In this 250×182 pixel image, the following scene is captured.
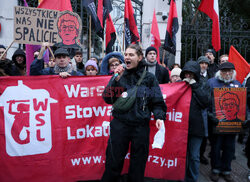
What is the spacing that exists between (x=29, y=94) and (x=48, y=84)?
10.9 inches

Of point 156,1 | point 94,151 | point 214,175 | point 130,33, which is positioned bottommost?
point 214,175

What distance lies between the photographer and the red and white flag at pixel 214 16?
5.49m

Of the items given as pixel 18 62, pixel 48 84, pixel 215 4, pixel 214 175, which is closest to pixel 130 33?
pixel 215 4

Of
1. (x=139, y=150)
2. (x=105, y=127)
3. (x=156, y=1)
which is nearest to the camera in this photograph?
(x=139, y=150)

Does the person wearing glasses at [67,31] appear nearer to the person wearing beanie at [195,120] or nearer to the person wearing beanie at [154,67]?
the person wearing beanie at [154,67]

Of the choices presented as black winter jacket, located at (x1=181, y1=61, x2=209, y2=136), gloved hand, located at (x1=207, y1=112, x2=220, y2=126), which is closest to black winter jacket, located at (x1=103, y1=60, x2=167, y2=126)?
black winter jacket, located at (x1=181, y1=61, x2=209, y2=136)

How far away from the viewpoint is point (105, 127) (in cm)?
335

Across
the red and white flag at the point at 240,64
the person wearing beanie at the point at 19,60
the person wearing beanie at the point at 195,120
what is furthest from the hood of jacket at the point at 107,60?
the red and white flag at the point at 240,64

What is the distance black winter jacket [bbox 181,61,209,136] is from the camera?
3.27 m

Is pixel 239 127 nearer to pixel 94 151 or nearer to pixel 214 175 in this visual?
pixel 214 175

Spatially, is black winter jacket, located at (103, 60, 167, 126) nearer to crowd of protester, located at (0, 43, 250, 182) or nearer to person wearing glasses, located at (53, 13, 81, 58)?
crowd of protester, located at (0, 43, 250, 182)

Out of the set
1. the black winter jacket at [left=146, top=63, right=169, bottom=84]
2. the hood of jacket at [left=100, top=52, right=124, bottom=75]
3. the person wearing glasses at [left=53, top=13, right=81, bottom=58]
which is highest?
the person wearing glasses at [left=53, top=13, right=81, bottom=58]

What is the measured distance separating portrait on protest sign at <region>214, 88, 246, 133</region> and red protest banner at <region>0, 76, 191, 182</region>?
0.56 m

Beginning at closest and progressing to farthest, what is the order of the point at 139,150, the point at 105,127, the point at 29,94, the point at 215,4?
1. the point at 139,150
2. the point at 29,94
3. the point at 105,127
4. the point at 215,4
